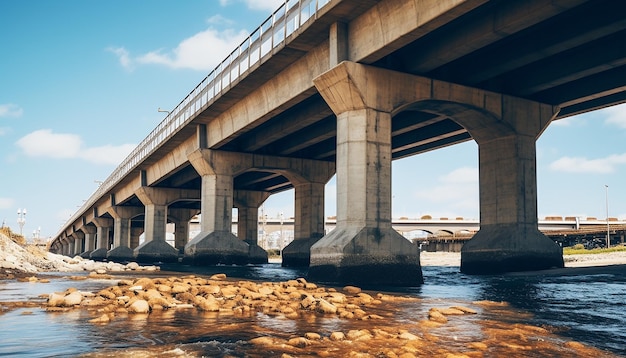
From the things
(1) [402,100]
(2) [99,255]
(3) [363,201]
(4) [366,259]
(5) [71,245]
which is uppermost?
(1) [402,100]

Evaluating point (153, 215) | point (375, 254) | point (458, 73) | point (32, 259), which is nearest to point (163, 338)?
point (375, 254)

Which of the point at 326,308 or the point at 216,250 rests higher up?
the point at 216,250

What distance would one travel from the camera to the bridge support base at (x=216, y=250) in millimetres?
43094

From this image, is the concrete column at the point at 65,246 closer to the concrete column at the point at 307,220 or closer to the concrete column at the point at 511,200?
the concrete column at the point at 307,220

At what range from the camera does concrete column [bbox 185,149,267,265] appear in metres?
43.4

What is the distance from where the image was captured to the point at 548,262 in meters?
29.1

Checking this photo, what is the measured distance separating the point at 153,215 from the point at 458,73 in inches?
1728

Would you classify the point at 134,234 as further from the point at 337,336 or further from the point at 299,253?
the point at 337,336

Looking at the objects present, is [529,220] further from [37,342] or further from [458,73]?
[37,342]

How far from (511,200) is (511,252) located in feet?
8.87

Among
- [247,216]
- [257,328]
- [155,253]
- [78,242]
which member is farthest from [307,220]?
[78,242]

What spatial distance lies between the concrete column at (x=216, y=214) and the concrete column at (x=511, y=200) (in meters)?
19.2

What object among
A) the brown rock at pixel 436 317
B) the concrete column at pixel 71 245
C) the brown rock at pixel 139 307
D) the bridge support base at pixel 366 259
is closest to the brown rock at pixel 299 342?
the brown rock at pixel 436 317

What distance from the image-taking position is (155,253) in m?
60.2
